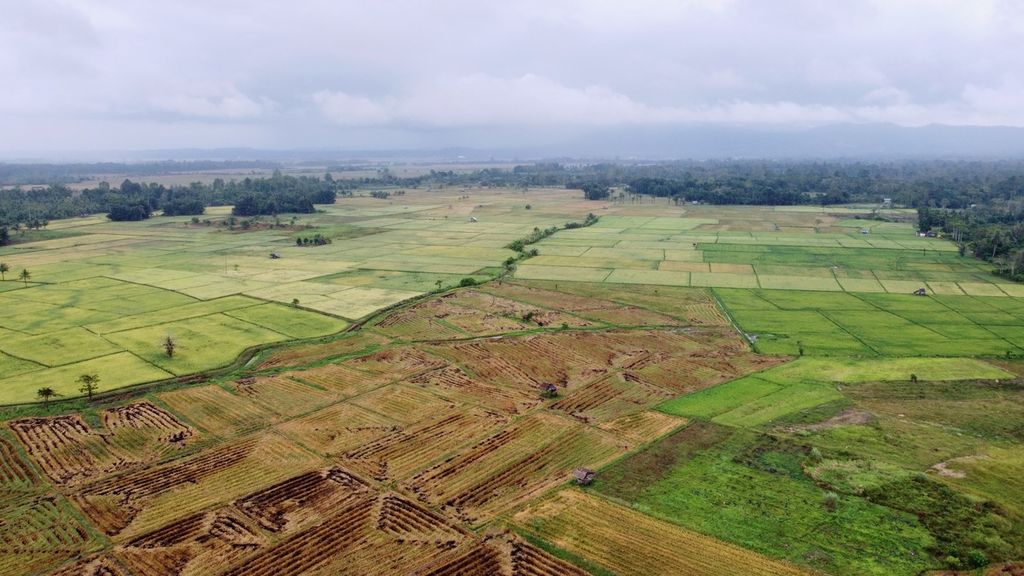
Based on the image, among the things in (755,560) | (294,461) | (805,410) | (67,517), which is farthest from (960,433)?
(67,517)

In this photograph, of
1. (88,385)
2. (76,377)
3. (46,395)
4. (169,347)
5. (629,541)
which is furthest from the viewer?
(169,347)

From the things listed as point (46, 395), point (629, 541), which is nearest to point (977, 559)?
point (629, 541)

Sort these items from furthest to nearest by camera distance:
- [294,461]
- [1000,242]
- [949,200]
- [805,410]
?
1. [949,200]
2. [1000,242]
3. [805,410]
4. [294,461]

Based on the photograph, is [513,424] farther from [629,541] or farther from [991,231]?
[991,231]

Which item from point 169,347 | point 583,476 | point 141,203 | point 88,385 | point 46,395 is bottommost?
point 583,476

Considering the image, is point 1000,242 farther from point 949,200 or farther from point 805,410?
point 949,200

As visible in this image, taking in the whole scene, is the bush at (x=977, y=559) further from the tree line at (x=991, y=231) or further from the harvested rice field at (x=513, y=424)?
the tree line at (x=991, y=231)
